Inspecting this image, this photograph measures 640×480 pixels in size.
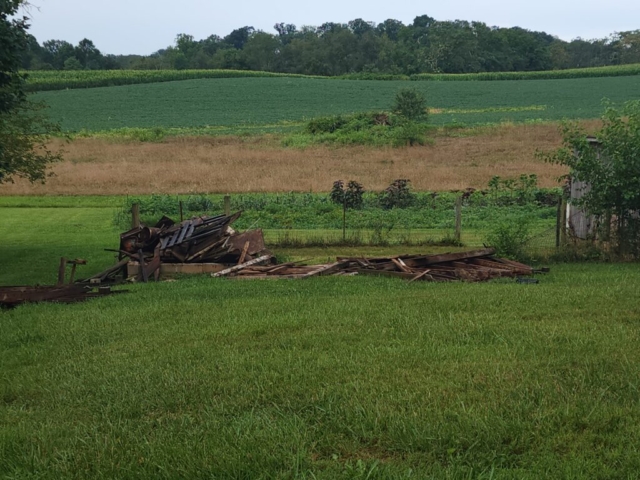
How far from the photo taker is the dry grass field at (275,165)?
37625 millimetres

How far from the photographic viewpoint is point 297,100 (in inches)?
3551

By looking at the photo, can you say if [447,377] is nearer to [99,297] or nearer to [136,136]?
[99,297]

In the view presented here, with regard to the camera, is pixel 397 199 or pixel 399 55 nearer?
pixel 397 199

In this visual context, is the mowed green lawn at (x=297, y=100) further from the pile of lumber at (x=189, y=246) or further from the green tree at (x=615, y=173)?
the pile of lumber at (x=189, y=246)

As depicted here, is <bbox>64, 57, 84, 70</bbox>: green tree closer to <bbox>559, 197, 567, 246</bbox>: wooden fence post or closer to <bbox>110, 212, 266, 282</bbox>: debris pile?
<bbox>110, 212, 266, 282</bbox>: debris pile

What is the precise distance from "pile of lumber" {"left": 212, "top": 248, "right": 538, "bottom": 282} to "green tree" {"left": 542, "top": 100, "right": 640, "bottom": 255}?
147 inches

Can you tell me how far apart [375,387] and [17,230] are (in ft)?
75.0

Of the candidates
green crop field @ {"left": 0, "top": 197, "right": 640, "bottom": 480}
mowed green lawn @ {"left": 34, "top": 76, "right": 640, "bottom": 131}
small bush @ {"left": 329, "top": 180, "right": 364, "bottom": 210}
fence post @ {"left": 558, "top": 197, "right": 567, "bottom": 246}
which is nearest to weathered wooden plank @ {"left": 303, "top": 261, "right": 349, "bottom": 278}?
green crop field @ {"left": 0, "top": 197, "right": 640, "bottom": 480}

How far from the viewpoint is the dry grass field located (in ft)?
123

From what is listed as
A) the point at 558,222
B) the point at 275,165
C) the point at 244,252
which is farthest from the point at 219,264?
the point at 275,165

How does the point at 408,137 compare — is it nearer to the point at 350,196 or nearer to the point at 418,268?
the point at 350,196

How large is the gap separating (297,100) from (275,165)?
157ft

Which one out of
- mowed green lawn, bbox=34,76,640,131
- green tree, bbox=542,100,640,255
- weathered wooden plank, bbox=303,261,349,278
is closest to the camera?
weathered wooden plank, bbox=303,261,349,278

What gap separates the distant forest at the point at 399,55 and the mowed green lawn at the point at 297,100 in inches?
995
